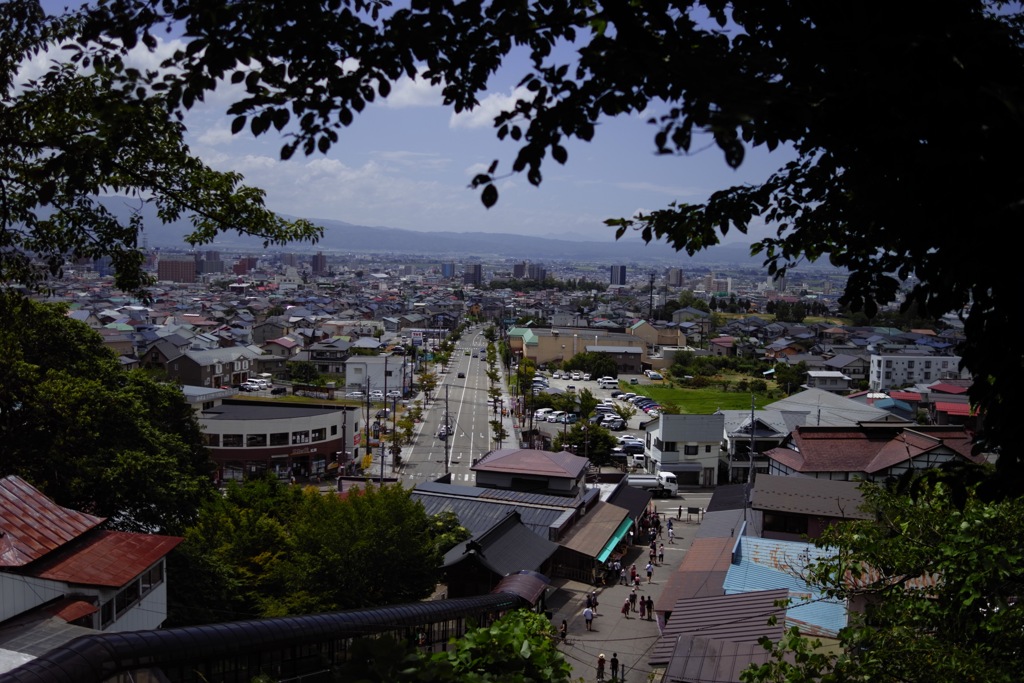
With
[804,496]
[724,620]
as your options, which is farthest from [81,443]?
[804,496]

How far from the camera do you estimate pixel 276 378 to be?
36.3 m

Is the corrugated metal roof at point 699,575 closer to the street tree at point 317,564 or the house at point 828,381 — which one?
the street tree at point 317,564

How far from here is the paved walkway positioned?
9188 millimetres

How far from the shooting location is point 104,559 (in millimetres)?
6648

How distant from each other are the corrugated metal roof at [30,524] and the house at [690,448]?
14813mm

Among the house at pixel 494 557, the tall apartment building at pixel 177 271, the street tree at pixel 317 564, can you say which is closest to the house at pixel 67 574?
the street tree at pixel 317 564

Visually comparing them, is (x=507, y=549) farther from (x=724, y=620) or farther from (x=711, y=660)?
(x=711, y=660)

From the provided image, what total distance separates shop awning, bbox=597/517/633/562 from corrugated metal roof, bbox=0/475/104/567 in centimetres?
735

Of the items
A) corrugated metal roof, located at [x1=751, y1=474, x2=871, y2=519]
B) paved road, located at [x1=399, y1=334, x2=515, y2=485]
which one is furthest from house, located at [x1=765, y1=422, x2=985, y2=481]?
paved road, located at [x1=399, y1=334, x2=515, y2=485]

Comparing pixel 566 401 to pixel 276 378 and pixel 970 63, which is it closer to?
pixel 276 378

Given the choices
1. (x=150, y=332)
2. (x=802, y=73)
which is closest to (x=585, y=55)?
(x=802, y=73)

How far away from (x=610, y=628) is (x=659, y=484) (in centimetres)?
864

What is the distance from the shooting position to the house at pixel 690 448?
19906 mm

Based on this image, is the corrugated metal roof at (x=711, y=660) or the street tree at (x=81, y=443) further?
the street tree at (x=81, y=443)
